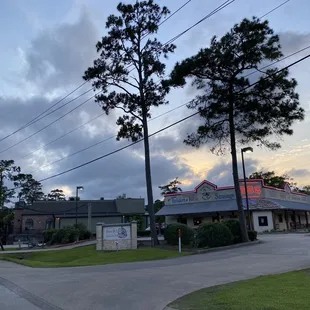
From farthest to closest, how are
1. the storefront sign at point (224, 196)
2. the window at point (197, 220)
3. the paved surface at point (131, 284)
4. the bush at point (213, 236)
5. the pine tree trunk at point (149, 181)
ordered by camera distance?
the window at point (197, 220) < the storefront sign at point (224, 196) < the pine tree trunk at point (149, 181) < the bush at point (213, 236) < the paved surface at point (131, 284)

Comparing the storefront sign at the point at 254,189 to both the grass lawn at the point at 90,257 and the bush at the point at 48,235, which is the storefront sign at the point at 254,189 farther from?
the grass lawn at the point at 90,257

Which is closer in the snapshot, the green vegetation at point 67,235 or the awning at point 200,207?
the green vegetation at point 67,235

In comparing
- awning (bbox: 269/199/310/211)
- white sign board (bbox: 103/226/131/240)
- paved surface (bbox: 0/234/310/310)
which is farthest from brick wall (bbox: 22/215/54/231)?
paved surface (bbox: 0/234/310/310)

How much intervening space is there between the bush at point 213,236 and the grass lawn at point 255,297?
45.3ft

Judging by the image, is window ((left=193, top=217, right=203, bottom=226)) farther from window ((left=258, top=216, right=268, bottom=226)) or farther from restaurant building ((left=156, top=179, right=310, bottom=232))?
window ((left=258, top=216, right=268, bottom=226))

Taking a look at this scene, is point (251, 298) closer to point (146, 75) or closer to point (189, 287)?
point (189, 287)

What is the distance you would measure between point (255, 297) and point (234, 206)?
39321 millimetres

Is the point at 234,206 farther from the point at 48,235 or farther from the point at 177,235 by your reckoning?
the point at 48,235

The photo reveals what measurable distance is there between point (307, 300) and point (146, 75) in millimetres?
24302

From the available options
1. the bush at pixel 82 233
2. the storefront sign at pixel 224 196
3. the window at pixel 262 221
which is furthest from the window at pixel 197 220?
the bush at pixel 82 233

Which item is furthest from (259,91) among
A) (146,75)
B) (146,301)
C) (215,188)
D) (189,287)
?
(215,188)

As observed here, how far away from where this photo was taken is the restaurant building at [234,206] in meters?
46.4

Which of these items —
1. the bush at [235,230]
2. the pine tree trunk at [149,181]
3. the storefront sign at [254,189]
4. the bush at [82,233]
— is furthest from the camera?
the storefront sign at [254,189]

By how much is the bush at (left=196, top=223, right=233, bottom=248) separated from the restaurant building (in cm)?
2125
